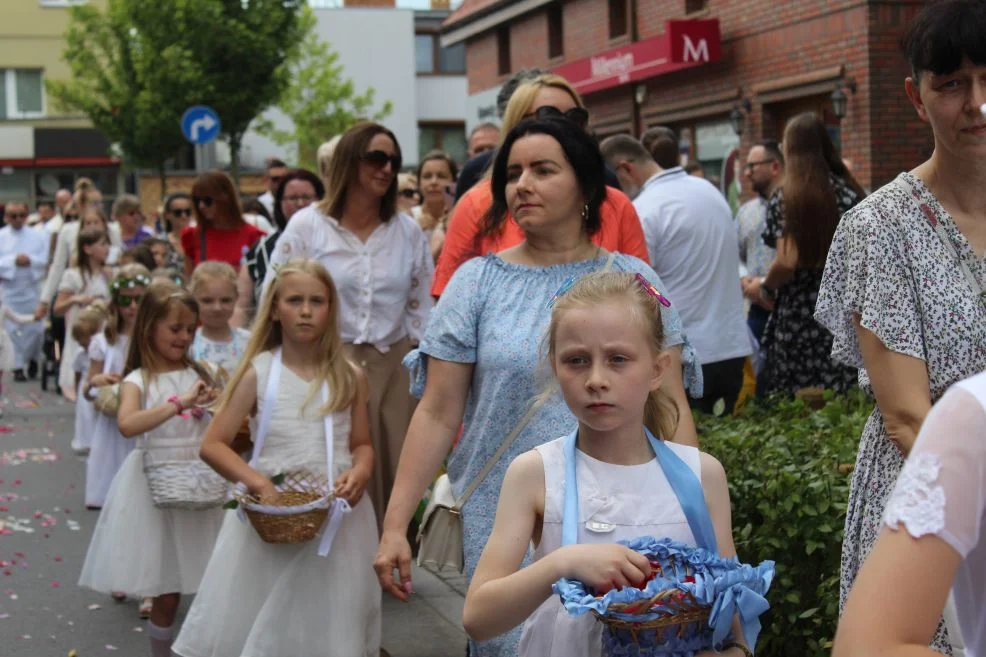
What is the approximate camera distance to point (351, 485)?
607cm

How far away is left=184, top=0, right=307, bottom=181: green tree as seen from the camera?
1567 inches

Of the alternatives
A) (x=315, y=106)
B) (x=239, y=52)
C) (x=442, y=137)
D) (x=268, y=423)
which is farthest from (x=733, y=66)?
(x=442, y=137)

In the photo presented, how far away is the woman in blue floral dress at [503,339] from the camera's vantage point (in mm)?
4188

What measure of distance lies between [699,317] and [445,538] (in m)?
4.06

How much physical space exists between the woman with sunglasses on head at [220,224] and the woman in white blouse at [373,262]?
9.42ft

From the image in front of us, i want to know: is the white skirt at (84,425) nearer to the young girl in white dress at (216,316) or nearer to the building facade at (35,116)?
the young girl in white dress at (216,316)

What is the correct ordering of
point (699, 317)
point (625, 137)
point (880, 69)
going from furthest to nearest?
point (880, 69) < point (625, 137) < point (699, 317)

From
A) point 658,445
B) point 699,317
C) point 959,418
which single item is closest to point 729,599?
point 658,445

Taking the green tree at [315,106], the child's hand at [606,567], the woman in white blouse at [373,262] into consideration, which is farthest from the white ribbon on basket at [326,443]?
the green tree at [315,106]

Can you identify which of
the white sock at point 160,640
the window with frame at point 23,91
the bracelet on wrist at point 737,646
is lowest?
the white sock at point 160,640

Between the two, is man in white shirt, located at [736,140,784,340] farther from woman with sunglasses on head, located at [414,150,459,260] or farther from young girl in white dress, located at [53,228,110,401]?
young girl in white dress, located at [53,228,110,401]

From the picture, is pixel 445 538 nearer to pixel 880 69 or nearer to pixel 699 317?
pixel 699 317

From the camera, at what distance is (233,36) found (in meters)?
39.9

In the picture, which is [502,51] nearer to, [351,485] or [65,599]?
[65,599]
